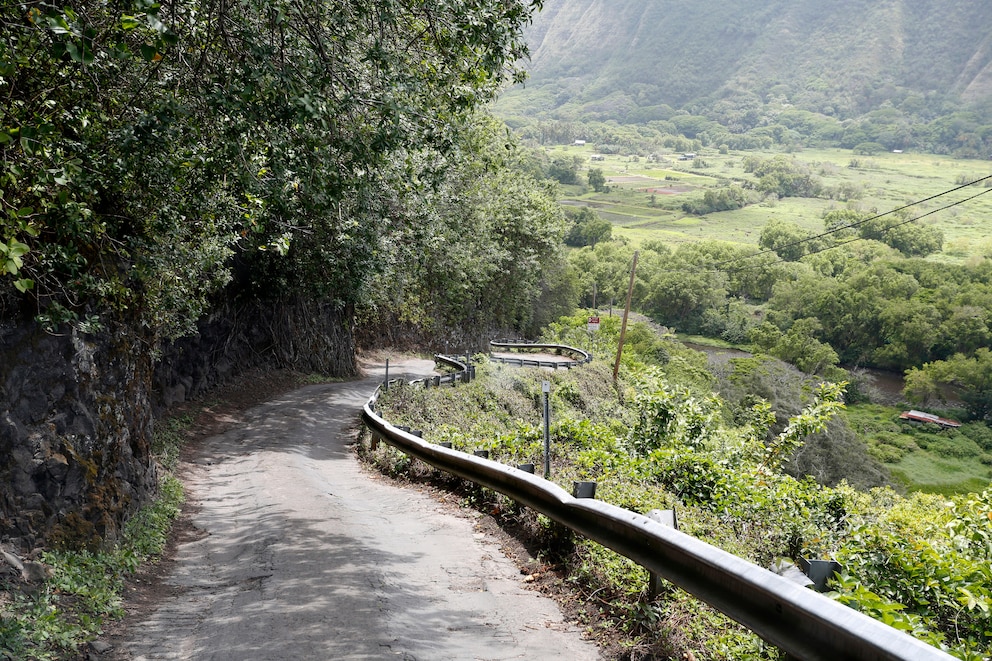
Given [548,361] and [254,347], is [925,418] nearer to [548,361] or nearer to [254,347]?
[548,361]

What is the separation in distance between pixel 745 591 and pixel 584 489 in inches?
90.1

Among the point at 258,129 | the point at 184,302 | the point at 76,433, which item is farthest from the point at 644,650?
the point at 184,302

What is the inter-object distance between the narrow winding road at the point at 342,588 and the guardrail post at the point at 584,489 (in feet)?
2.70

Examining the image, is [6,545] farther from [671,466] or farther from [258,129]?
[671,466]

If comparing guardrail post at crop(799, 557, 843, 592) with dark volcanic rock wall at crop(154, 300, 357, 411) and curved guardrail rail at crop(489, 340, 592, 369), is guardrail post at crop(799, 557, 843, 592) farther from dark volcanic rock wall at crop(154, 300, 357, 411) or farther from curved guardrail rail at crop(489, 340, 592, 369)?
curved guardrail rail at crop(489, 340, 592, 369)

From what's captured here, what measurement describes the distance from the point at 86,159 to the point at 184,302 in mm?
8573

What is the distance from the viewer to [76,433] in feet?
23.3

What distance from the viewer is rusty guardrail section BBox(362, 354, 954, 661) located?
3111mm

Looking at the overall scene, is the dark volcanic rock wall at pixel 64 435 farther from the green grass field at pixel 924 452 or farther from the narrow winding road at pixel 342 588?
the green grass field at pixel 924 452

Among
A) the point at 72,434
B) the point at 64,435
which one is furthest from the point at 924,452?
the point at 64,435

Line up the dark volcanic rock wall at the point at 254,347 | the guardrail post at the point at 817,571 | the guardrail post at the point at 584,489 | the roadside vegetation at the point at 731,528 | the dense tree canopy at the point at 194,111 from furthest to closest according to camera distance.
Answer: the dark volcanic rock wall at the point at 254,347 < the dense tree canopy at the point at 194,111 < the guardrail post at the point at 584,489 < the roadside vegetation at the point at 731,528 < the guardrail post at the point at 817,571

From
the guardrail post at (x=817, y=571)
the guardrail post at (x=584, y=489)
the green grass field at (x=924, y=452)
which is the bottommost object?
the green grass field at (x=924, y=452)

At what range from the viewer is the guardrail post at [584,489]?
6168 millimetres

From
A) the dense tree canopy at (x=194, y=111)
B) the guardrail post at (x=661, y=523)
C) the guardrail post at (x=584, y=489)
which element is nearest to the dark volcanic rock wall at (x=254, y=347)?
the dense tree canopy at (x=194, y=111)
